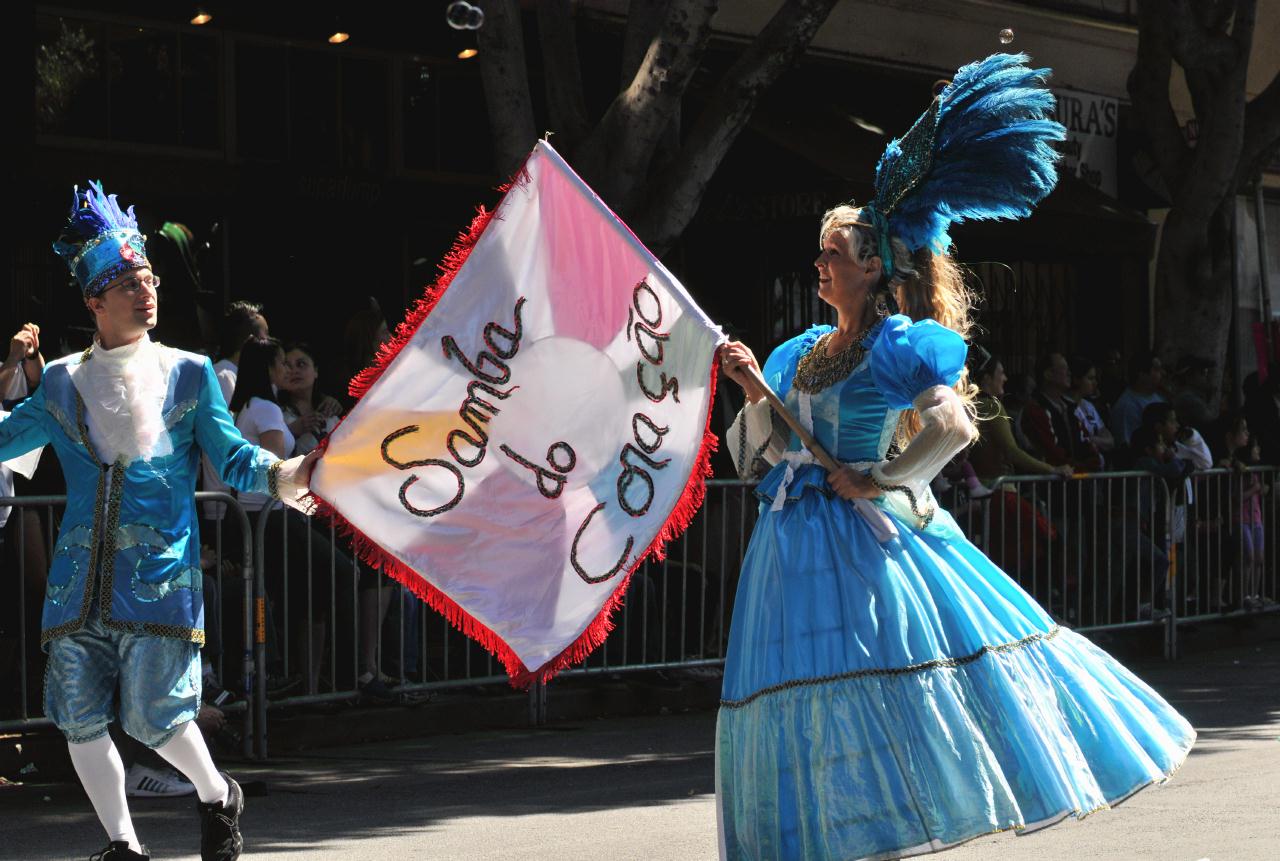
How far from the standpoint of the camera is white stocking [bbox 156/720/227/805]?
6.01 metres

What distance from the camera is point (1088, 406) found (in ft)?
44.9

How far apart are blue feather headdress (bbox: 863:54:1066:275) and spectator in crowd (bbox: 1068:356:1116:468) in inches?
309

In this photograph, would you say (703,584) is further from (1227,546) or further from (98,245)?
(98,245)

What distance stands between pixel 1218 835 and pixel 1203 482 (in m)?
6.86

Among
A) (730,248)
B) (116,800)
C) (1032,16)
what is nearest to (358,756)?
(116,800)

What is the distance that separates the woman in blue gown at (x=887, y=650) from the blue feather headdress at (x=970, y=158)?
2.9 inches

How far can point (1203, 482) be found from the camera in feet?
44.2

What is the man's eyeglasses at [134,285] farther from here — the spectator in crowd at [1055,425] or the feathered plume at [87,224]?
the spectator in crowd at [1055,425]

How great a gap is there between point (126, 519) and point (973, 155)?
269 centimetres

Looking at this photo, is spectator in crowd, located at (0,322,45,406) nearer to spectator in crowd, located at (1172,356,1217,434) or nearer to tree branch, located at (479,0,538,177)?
tree branch, located at (479,0,538,177)

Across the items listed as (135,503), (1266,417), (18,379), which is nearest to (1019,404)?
(1266,417)

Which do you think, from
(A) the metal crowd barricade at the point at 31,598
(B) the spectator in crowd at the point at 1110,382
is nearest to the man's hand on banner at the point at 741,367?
(A) the metal crowd barricade at the point at 31,598

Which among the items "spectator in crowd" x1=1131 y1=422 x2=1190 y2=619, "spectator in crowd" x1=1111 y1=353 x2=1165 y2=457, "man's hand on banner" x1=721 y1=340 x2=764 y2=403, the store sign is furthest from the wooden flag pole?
the store sign

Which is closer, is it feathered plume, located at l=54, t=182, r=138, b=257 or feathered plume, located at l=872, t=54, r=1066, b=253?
feathered plume, located at l=872, t=54, r=1066, b=253
